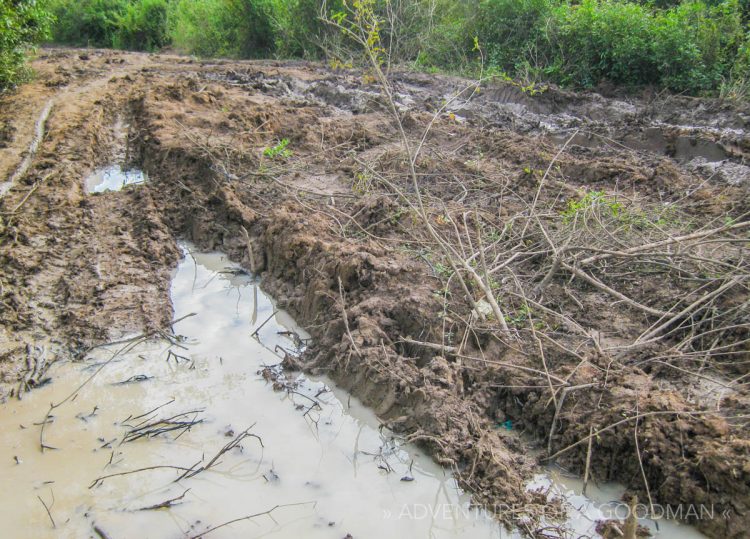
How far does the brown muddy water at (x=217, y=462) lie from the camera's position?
10.9 ft

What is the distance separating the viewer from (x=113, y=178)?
7602mm

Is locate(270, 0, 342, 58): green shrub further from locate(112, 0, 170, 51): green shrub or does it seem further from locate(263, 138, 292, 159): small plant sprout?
locate(263, 138, 292, 159): small plant sprout

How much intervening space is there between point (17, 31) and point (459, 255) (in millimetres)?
9204

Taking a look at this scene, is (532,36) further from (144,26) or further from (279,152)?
(144,26)

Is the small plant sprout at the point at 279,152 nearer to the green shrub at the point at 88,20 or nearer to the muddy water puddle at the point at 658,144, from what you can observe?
the muddy water puddle at the point at 658,144

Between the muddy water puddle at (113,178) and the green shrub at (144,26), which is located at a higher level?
the green shrub at (144,26)

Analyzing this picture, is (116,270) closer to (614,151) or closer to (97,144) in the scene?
(97,144)

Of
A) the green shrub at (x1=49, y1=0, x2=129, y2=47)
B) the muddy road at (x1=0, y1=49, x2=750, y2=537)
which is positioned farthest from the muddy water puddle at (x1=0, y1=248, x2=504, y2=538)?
the green shrub at (x1=49, y1=0, x2=129, y2=47)

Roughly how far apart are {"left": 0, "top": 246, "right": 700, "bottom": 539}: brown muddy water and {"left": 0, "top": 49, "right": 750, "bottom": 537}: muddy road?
19cm

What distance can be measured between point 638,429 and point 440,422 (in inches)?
48.8

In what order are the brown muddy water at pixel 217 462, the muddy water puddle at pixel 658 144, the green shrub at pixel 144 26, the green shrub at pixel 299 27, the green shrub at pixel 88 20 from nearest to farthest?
1. the brown muddy water at pixel 217 462
2. the muddy water puddle at pixel 658 144
3. the green shrub at pixel 299 27
4. the green shrub at pixel 144 26
5. the green shrub at pixel 88 20

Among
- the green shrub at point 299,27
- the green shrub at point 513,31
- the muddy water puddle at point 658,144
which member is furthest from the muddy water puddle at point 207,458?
the green shrub at point 299,27

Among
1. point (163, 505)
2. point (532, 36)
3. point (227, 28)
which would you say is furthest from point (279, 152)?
point (227, 28)

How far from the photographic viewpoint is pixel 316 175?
23.6 ft
